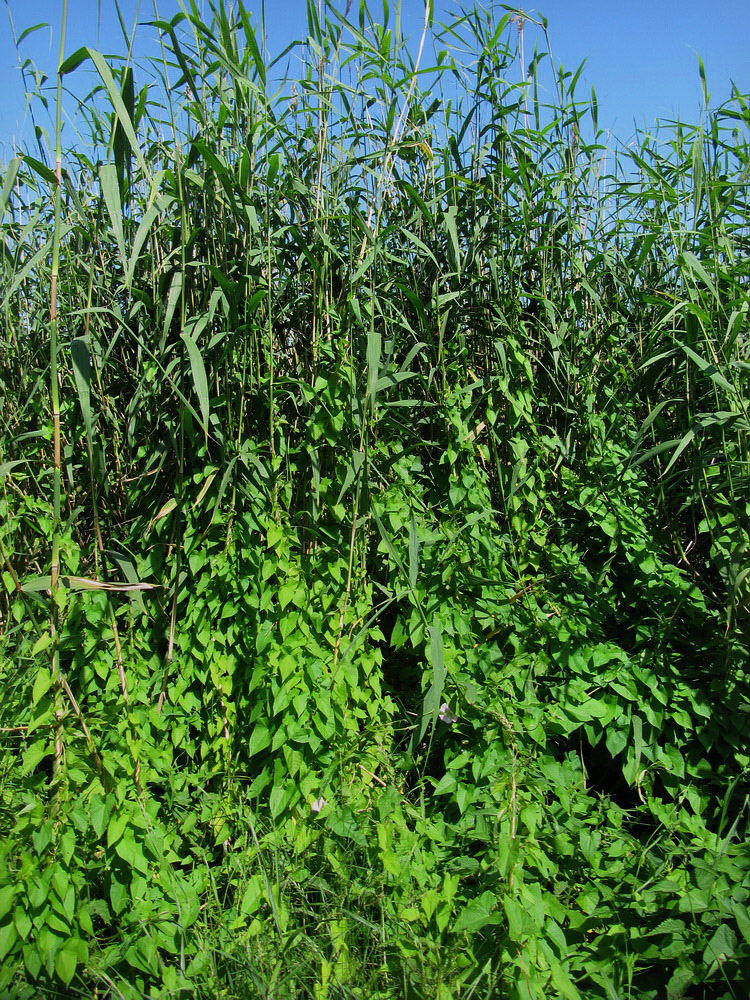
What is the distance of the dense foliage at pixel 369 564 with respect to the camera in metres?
1.56

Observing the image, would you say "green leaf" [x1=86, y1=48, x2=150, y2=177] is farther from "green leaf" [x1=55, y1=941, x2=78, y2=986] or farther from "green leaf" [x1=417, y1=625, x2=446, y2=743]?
"green leaf" [x1=55, y1=941, x2=78, y2=986]

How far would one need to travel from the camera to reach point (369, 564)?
2115 millimetres

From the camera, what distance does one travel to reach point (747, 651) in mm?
1850

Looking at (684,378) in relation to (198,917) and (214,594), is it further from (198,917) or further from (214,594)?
(198,917)

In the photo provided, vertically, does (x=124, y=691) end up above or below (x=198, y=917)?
above

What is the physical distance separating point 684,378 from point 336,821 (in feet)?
5.17

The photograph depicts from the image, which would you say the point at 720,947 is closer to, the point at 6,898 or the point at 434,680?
the point at 434,680

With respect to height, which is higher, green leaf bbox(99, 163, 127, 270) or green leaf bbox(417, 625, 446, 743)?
green leaf bbox(99, 163, 127, 270)

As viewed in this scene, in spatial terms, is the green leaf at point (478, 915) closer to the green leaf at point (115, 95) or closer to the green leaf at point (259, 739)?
the green leaf at point (259, 739)

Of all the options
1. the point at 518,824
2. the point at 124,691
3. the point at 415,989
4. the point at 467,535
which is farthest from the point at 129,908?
Answer: the point at 467,535

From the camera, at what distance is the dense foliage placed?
5.10 feet

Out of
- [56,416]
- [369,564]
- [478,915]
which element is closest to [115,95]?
[56,416]

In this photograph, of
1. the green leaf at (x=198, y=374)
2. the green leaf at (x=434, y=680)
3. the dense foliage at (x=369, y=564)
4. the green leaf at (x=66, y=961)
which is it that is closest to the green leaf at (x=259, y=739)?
the dense foliage at (x=369, y=564)

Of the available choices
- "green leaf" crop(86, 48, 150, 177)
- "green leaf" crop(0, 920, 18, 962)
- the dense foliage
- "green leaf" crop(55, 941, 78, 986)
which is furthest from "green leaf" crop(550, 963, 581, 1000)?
"green leaf" crop(86, 48, 150, 177)
